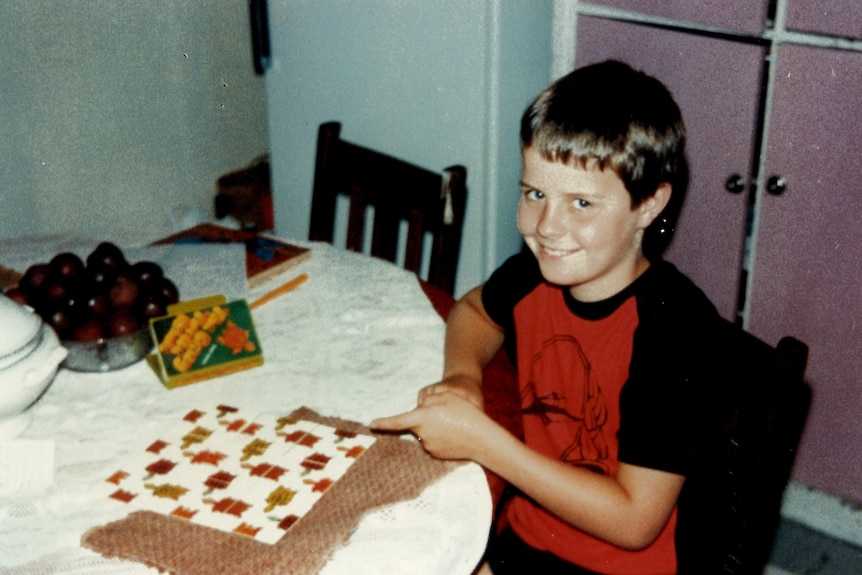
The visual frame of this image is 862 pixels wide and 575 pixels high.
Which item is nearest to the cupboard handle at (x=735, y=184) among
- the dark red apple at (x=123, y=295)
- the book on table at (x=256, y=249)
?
the book on table at (x=256, y=249)

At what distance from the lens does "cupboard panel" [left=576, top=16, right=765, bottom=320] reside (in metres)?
1.90

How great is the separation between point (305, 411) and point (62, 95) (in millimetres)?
1687

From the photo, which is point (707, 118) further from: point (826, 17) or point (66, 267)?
point (66, 267)

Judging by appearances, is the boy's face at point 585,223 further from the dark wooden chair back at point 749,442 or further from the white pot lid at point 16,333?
the white pot lid at point 16,333

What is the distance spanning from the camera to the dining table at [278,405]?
90 centimetres

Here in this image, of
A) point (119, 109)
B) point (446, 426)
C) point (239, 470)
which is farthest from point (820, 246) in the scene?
point (119, 109)

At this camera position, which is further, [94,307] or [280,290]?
[280,290]

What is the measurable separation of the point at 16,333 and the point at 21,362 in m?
0.04

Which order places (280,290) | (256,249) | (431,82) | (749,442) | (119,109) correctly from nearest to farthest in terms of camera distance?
(749,442) → (280,290) → (256,249) → (431,82) → (119,109)

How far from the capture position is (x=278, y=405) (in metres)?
1.15

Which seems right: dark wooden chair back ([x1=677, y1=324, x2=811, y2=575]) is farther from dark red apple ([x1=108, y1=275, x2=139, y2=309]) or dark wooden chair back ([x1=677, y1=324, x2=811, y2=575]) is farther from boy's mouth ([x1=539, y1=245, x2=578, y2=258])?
dark red apple ([x1=108, y1=275, x2=139, y2=309])

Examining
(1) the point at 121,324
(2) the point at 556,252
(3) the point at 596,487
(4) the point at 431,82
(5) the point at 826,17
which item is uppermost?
(5) the point at 826,17

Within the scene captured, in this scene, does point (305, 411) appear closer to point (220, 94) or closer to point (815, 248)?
point (815, 248)

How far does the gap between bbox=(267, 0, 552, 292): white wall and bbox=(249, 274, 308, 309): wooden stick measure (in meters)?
0.82
